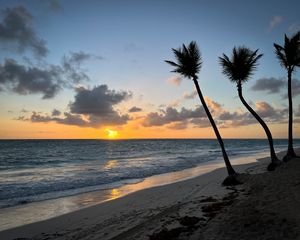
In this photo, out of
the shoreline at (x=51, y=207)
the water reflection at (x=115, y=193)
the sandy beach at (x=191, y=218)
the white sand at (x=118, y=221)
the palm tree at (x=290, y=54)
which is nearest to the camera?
the sandy beach at (x=191, y=218)

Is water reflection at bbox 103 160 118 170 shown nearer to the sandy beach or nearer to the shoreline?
the shoreline

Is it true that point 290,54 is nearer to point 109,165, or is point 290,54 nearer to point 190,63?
point 190,63

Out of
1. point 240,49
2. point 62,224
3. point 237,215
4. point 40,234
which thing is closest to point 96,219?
point 62,224

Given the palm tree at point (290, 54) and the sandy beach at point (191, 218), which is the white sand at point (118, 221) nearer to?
the sandy beach at point (191, 218)

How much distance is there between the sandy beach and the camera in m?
7.18

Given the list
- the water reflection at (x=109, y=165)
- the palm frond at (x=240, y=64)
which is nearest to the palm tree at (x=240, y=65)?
the palm frond at (x=240, y=64)

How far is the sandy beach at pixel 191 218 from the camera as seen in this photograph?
718 centimetres

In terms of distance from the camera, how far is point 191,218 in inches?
352

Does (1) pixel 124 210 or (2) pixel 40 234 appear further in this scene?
(1) pixel 124 210

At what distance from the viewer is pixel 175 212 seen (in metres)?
10.1

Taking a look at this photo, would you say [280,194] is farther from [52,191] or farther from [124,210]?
[52,191]

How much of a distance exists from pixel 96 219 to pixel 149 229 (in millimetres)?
2847

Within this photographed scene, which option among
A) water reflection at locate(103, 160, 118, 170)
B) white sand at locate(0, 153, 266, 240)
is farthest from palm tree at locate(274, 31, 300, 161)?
water reflection at locate(103, 160, 118, 170)

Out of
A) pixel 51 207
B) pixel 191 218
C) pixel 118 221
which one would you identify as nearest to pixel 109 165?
pixel 51 207
